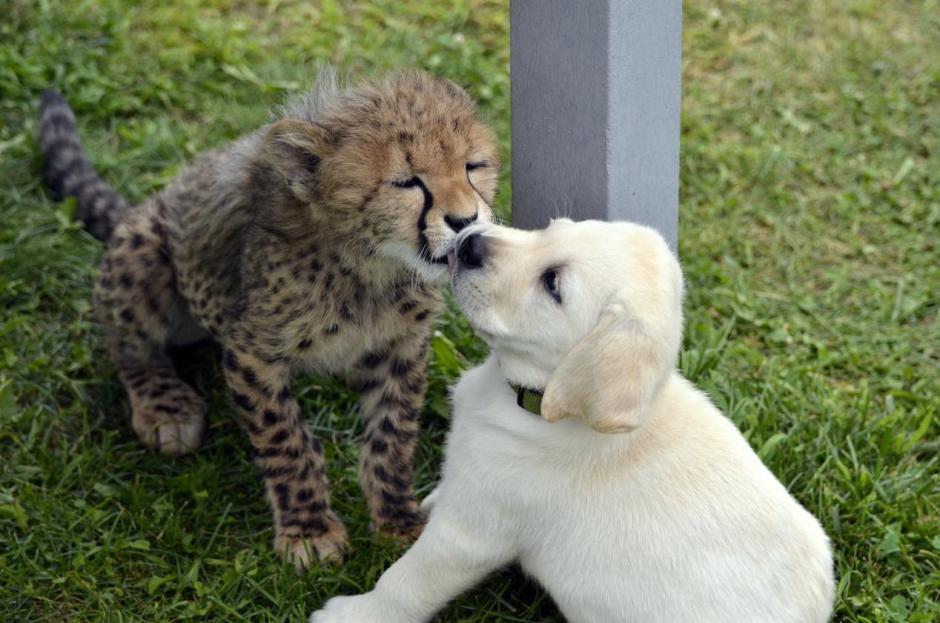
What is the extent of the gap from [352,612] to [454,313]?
138cm

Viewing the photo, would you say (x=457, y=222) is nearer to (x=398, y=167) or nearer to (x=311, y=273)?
(x=398, y=167)

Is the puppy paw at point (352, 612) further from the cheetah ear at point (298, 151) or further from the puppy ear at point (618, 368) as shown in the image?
the cheetah ear at point (298, 151)

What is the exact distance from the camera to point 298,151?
10.6 ft

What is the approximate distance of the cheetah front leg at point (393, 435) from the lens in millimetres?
3547

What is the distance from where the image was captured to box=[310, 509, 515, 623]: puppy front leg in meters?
2.99

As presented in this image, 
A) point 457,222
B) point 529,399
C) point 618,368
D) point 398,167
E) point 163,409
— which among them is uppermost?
point 398,167

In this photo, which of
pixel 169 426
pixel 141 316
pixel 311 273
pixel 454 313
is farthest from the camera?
pixel 454 313

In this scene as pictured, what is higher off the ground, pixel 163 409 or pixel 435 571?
pixel 163 409

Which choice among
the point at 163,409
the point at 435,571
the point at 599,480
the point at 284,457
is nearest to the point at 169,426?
the point at 163,409

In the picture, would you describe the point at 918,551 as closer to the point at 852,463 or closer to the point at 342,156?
the point at 852,463

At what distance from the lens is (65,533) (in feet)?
11.5

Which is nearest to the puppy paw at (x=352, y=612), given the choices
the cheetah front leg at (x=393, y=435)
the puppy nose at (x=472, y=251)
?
the cheetah front leg at (x=393, y=435)

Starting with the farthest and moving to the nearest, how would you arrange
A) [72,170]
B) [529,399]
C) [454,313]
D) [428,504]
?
[72,170] < [454,313] < [428,504] < [529,399]

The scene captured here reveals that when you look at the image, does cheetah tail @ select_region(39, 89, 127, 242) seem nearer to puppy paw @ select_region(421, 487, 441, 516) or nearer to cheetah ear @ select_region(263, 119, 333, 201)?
cheetah ear @ select_region(263, 119, 333, 201)
